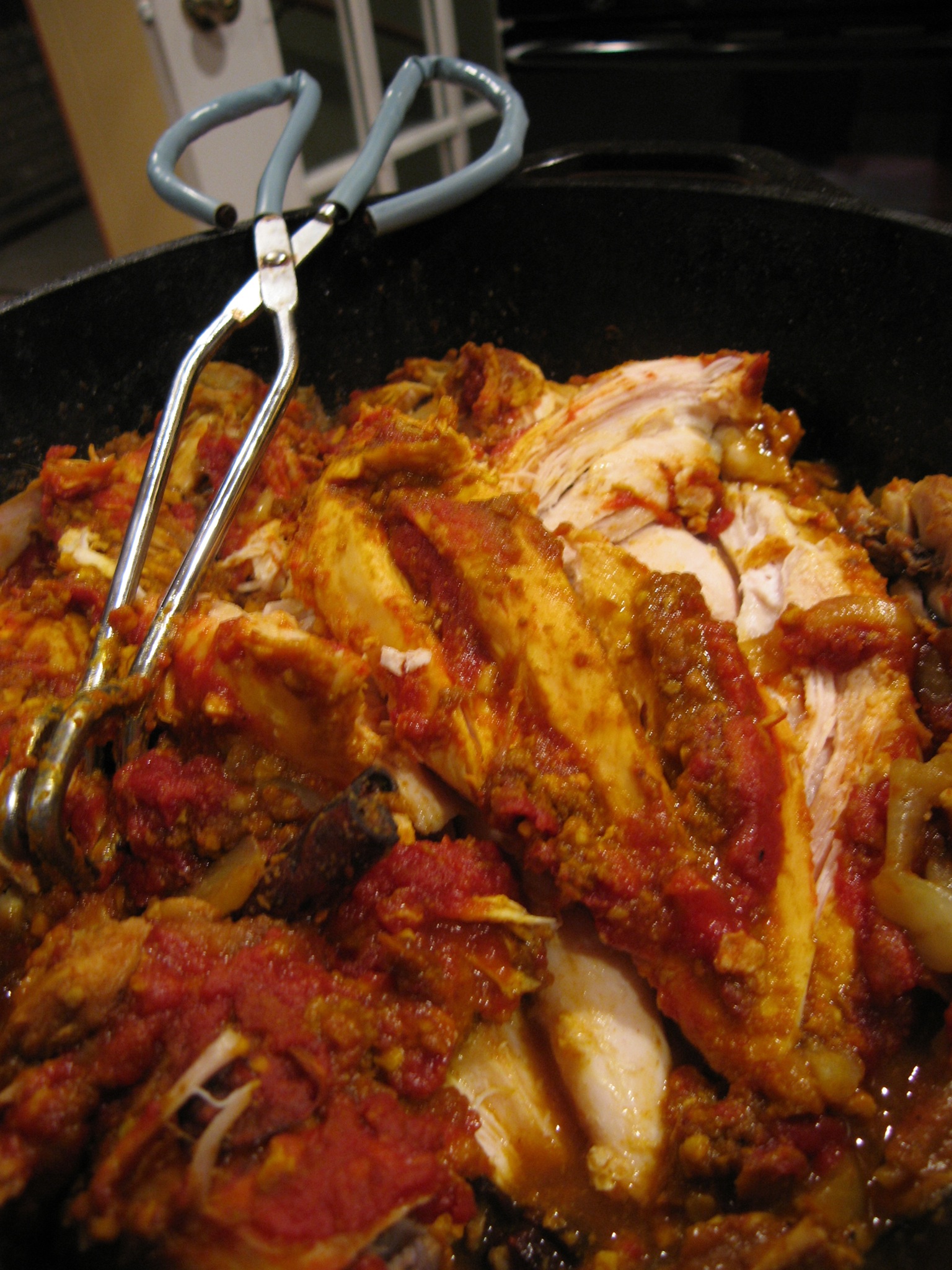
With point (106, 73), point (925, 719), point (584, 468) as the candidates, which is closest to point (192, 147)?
point (106, 73)

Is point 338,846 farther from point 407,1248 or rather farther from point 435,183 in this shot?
point 435,183

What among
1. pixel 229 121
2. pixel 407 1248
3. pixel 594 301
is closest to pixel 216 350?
pixel 229 121

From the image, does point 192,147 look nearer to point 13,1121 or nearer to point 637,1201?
point 13,1121

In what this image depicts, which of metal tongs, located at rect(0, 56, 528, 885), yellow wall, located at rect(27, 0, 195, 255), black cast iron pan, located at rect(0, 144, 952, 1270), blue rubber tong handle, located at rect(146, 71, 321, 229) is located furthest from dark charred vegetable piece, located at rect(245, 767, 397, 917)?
yellow wall, located at rect(27, 0, 195, 255)

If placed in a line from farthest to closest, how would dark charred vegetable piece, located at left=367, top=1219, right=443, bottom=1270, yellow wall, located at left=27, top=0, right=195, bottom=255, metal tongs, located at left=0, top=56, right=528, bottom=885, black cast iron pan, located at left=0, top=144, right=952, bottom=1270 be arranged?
yellow wall, located at left=27, top=0, right=195, bottom=255 < black cast iron pan, located at left=0, top=144, right=952, bottom=1270 < metal tongs, located at left=0, top=56, right=528, bottom=885 < dark charred vegetable piece, located at left=367, top=1219, right=443, bottom=1270

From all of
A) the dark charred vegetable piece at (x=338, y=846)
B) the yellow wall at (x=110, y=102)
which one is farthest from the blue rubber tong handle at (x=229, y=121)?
the yellow wall at (x=110, y=102)

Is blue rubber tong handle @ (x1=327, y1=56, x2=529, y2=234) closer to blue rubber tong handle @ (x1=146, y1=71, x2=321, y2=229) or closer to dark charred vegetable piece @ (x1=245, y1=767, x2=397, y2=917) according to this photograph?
blue rubber tong handle @ (x1=146, y1=71, x2=321, y2=229)

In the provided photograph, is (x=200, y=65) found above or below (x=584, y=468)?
above
